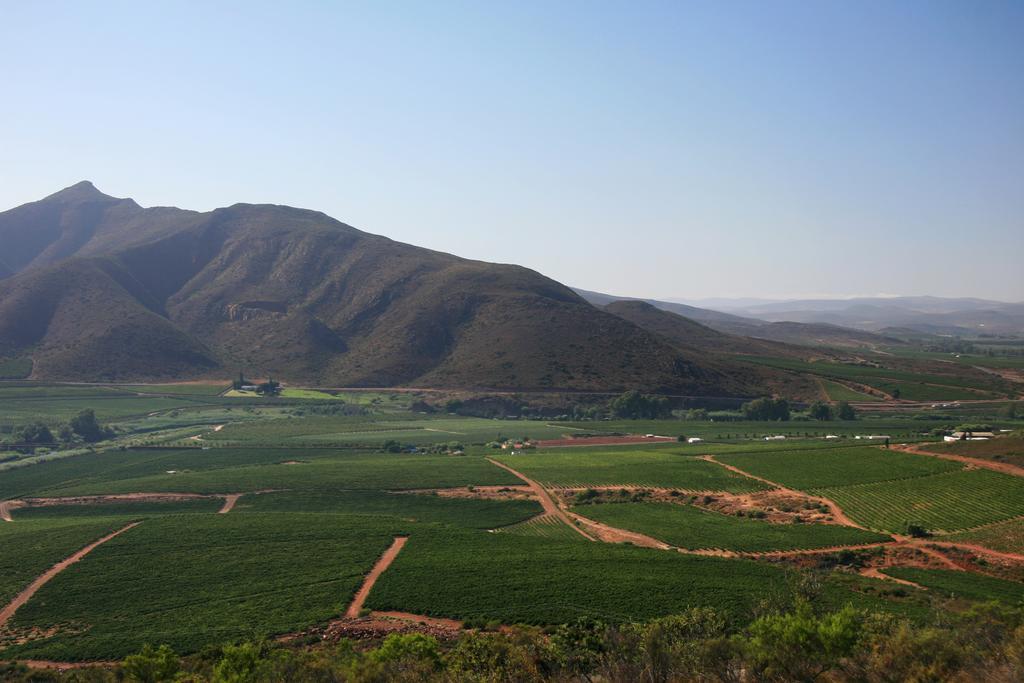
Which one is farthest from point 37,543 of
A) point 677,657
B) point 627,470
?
point 627,470

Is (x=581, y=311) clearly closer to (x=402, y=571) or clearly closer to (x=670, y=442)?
(x=670, y=442)

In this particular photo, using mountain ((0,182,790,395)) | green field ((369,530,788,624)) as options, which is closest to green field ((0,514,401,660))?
green field ((369,530,788,624))

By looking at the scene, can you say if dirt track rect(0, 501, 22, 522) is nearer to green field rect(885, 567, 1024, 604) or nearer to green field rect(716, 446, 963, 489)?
green field rect(716, 446, 963, 489)

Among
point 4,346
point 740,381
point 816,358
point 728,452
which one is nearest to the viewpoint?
point 728,452

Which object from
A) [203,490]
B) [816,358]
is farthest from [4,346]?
[816,358]

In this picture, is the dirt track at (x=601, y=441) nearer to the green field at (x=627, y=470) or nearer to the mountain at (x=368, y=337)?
the green field at (x=627, y=470)

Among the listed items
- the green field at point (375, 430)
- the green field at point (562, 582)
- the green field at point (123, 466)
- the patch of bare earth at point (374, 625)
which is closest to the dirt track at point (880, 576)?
the green field at point (562, 582)
